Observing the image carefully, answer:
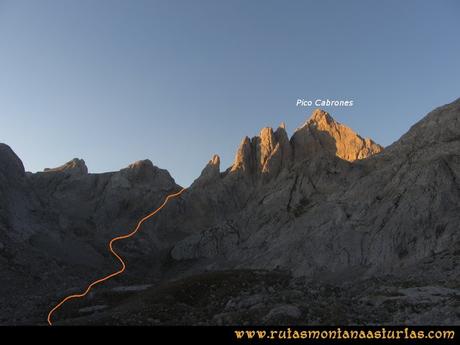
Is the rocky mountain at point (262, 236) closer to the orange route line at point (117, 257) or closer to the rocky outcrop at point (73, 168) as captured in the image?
the rocky outcrop at point (73, 168)

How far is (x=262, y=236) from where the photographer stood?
63250 millimetres

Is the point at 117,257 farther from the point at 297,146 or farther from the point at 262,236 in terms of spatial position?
the point at 297,146

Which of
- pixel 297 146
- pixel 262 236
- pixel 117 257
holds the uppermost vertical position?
pixel 297 146

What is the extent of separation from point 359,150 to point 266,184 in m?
20.0

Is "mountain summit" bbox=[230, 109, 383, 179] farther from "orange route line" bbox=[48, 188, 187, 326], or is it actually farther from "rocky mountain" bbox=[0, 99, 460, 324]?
"orange route line" bbox=[48, 188, 187, 326]

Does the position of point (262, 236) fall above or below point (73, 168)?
below

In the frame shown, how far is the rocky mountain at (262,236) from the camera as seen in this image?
108 feet

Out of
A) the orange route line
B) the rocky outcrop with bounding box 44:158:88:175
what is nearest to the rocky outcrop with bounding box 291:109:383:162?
the orange route line

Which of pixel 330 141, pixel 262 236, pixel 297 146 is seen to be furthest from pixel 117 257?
pixel 330 141

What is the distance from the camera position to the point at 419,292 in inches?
1244

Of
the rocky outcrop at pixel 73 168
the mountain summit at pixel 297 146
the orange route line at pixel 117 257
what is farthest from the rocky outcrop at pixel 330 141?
the rocky outcrop at pixel 73 168
